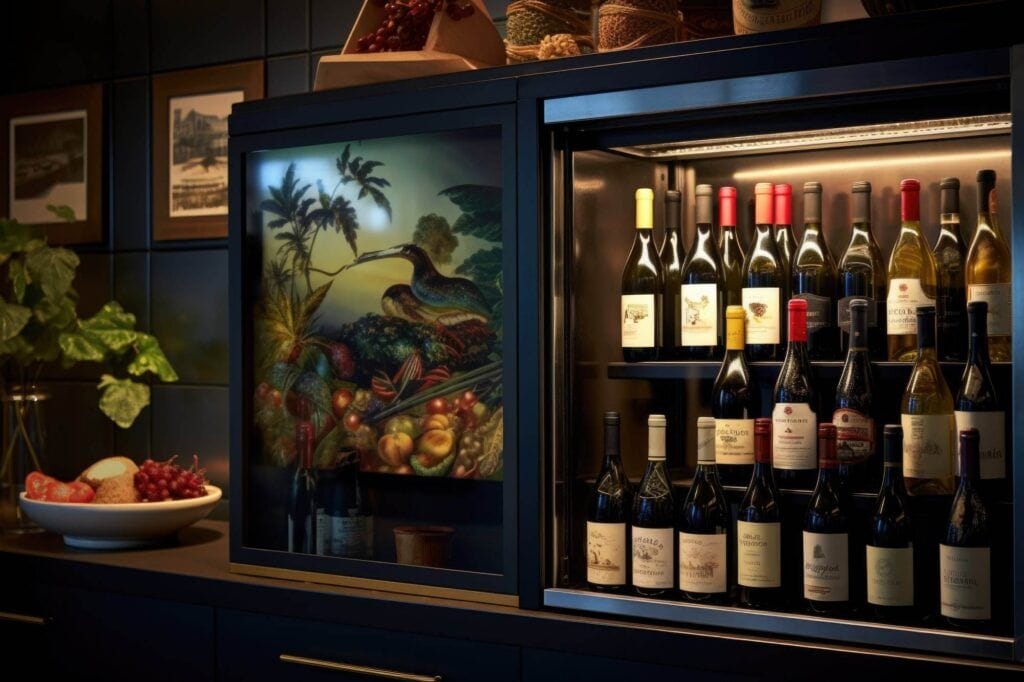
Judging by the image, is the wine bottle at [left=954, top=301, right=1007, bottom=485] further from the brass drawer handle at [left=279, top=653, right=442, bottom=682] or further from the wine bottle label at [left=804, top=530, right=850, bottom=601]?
the brass drawer handle at [left=279, top=653, right=442, bottom=682]

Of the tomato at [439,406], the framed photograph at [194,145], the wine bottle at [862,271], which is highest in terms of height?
the framed photograph at [194,145]

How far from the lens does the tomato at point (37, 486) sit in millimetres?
2541

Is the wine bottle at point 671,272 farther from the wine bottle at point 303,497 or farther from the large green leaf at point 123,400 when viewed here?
the large green leaf at point 123,400

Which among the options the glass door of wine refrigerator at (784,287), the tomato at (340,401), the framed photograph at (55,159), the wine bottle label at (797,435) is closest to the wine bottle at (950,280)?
the glass door of wine refrigerator at (784,287)

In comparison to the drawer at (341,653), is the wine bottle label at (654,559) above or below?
above

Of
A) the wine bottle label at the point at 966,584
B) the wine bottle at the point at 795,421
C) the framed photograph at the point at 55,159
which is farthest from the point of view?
the framed photograph at the point at 55,159

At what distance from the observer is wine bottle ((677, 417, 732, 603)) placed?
183 cm

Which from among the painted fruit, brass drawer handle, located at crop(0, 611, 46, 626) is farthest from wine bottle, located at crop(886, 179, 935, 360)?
brass drawer handle, located at crop(0, 611, 46, 626)

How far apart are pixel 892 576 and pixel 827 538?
11 cm

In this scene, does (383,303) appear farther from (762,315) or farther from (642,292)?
(762,315)

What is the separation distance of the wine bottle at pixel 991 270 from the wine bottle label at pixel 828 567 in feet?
1.16

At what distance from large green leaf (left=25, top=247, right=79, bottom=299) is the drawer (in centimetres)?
101

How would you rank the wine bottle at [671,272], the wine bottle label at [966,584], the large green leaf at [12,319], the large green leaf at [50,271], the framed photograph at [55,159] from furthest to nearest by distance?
1. the framed photograph at [55,159]
2. the large green leaf at [50,271]
3. the large green leaf at [12,319]
4. the wine bottle at [671,272]
5. the wine bottle label at [966,584]

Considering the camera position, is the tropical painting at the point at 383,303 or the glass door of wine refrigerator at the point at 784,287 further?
the tropical painting at the point at 383,303
